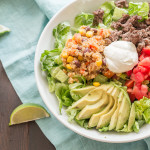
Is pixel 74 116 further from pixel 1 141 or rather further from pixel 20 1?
pixel 20 1

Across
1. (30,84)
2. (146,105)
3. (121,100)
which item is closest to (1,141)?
(30,84)

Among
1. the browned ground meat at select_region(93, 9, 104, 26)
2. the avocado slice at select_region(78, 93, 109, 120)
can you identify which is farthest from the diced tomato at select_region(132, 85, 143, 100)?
the browned ground meat at select_region(93, 9, 104, 26)

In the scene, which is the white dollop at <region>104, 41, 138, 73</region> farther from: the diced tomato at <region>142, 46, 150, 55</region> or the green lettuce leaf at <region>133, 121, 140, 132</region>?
the green lettuce leaf at <region>133, 121, 140, 132</region>

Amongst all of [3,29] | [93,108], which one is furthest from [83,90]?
[3,29]

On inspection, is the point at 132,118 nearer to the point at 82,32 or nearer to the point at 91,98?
the point at 91,98

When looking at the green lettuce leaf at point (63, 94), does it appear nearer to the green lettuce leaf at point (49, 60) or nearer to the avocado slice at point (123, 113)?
the green lettuce leaf at point (49, 60)

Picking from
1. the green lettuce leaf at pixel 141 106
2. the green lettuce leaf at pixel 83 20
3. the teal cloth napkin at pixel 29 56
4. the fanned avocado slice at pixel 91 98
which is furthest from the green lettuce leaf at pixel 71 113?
the green lettuce leaf at pixel 83 20
